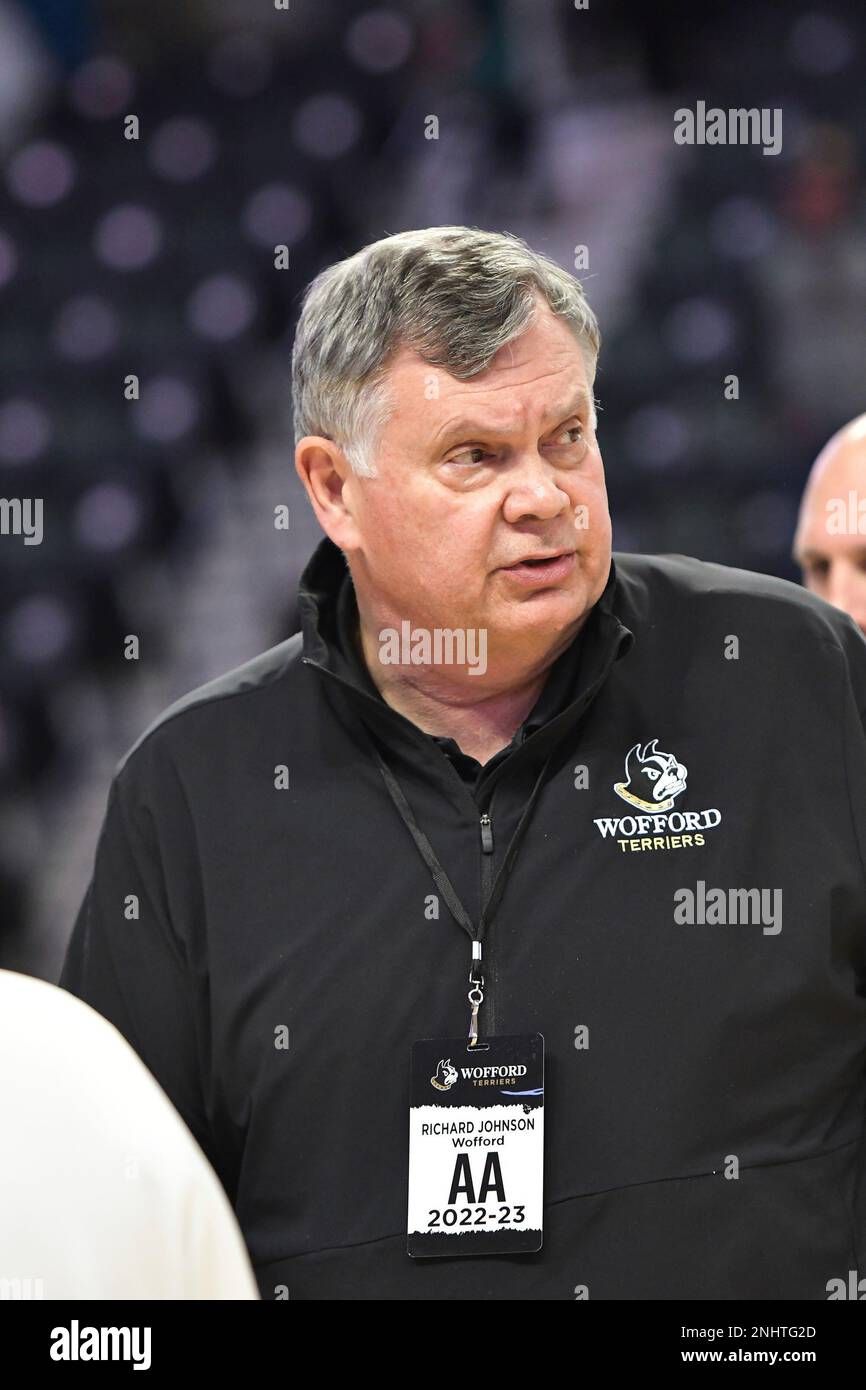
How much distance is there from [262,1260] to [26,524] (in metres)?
1.30

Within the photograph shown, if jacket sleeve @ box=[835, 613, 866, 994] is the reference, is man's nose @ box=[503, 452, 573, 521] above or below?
above

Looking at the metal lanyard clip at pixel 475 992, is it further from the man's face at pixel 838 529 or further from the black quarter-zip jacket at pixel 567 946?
the man's face at pixel 838 529

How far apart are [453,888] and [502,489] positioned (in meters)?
0.42

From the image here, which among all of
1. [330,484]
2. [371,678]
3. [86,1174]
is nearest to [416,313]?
[330,484]

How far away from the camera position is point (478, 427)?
170cm

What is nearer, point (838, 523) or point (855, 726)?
point (855, 726)

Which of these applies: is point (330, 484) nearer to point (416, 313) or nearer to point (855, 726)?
point (416, 313)

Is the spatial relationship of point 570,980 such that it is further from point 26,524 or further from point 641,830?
point 26,524

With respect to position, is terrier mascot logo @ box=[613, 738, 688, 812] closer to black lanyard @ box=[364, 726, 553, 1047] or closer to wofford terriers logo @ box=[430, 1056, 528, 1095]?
black lanyard @ box=[364, 726, 553, 1047]

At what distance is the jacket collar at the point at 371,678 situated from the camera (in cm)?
175

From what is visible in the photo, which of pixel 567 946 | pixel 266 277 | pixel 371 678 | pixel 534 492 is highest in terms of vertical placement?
pixel 266 277

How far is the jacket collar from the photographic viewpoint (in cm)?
175

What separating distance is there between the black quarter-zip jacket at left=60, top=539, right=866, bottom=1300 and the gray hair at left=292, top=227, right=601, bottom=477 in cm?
23

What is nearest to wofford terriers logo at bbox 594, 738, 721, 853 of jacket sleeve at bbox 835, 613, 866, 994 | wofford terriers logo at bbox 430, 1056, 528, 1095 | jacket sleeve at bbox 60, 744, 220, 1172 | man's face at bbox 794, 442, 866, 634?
jacket sleeve at bbox 835, 613, 866, 994
